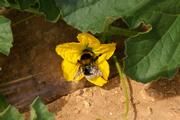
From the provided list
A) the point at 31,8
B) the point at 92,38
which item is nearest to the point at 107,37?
the point at 92,38

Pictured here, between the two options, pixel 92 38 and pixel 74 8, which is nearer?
pixel 74 8

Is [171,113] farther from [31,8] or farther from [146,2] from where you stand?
[31,8]

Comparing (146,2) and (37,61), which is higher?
(146,2)

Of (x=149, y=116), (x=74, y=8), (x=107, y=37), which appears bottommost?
(x=149, y=116)

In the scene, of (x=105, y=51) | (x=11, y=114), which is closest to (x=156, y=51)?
(x=105, y=51)

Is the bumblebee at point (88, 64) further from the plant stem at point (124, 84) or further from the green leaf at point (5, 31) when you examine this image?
the green leaf at point (5, 31)

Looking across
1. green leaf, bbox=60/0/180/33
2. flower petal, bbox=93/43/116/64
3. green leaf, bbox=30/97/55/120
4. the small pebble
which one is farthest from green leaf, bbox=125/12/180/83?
green leaf, bbox=30/97/55/120

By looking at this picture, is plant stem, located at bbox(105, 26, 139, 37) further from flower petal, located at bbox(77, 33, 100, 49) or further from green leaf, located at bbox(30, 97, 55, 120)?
green leaf, located at bbox(30, 97, 55, 120)

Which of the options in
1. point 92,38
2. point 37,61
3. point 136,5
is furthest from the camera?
point 37,61

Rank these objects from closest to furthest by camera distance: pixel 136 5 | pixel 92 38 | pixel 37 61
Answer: pixel 136 5 → pixel 92 38 → pixel 37 61
